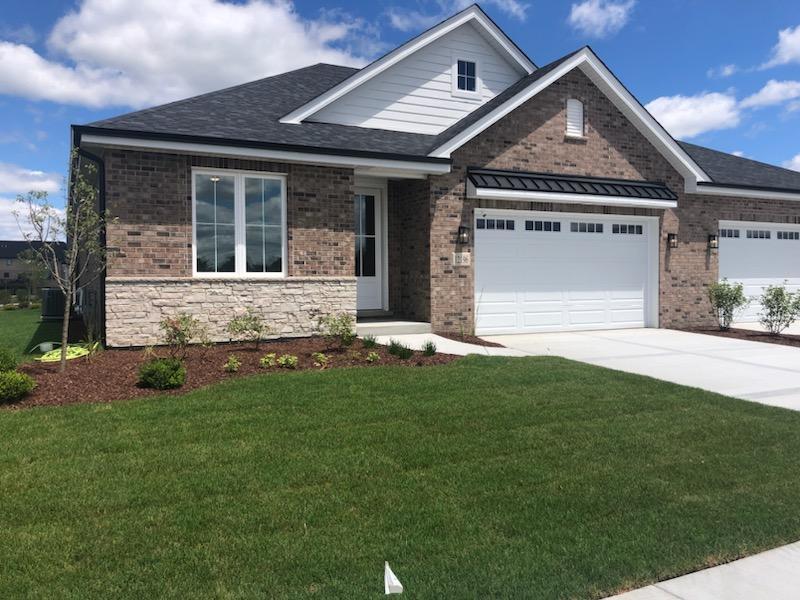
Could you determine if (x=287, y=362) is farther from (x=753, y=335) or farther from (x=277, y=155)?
(x=753, y=335)

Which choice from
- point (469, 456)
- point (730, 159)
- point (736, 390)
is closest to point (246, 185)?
point (469, 456)

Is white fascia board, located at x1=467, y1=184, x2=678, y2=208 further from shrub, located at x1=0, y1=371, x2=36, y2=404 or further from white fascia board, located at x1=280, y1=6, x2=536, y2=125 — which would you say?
shrub, located at x1=0, y1=371, x2=36, y2=404

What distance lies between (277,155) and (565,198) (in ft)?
20.4

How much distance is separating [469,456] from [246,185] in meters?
7.41

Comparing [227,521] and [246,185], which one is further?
[246,185]

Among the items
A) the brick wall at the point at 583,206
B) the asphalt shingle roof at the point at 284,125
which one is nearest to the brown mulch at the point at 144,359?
the brick wall at the point at 583,206

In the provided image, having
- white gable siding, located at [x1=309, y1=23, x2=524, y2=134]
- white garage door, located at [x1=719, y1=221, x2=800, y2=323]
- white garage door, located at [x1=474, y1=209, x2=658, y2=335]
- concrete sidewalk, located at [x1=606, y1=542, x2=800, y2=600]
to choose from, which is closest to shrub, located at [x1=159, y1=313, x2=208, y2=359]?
white gable siding, located at [x1=309, y1=23, x2=524, y2=134]

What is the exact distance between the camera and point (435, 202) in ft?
41.8

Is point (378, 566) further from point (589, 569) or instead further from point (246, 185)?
point (246, 185)

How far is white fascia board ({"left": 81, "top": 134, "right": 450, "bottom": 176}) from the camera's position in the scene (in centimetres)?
988

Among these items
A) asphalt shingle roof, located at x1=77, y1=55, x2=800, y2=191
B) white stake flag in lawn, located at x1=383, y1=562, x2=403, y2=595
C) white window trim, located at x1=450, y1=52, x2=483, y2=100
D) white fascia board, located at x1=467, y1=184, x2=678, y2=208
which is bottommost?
white stake flag in lawn, located at x1=383, y1=562, x2=403, y2=595

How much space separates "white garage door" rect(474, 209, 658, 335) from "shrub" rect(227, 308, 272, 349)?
467 cm

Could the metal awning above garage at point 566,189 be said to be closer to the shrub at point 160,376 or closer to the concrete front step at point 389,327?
the concrete front step at point 389,327

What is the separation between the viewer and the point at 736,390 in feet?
27.3
